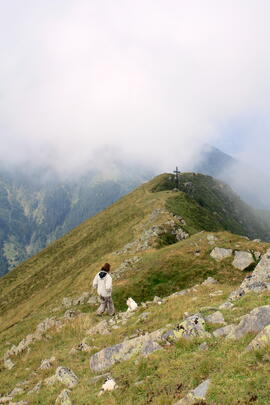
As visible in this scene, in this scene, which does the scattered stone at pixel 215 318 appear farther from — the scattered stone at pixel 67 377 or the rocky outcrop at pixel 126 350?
the scattered stone at pixel 67 377

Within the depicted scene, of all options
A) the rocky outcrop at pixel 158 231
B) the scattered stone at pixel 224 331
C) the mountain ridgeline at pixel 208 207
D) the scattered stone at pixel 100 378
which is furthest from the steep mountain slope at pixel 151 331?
the mountain ridgeline at pixel 208 207

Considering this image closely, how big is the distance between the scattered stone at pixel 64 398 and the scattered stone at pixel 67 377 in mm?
995

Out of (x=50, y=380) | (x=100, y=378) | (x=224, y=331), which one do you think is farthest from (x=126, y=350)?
(x=224, y=331)

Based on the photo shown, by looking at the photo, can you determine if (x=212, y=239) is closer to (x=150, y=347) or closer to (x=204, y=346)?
(x=150, y=347)

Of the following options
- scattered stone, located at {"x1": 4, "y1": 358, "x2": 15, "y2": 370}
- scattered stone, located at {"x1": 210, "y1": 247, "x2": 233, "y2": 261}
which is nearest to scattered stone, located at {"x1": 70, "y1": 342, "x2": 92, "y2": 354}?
scattered stone, located at {"x1": 4, "y1": 358, "x2": 15, "y2": 370}

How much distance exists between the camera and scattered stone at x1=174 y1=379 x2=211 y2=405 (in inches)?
395

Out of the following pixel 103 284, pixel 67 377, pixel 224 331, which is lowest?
pixel 224 331

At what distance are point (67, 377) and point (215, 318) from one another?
7470mm

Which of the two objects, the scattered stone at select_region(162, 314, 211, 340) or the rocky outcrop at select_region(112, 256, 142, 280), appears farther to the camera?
the rocky outcrop at select_region(112, 256, 142, 280)

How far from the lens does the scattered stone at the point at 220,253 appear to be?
148 ft

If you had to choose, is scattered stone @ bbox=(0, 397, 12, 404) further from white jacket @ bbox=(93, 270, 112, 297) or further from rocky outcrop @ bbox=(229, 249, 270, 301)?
rocky outcrop @ bbox=(229, 249, 270, 301)

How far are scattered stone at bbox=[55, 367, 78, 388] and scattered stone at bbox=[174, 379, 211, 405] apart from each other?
6.44 m

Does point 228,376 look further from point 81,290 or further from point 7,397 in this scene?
point 81,290

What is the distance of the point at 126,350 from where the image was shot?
16.5 m
